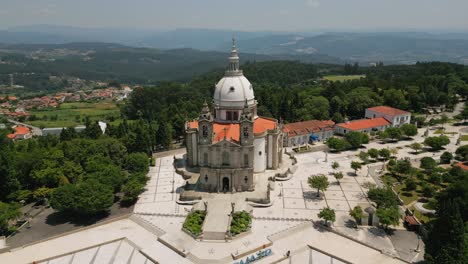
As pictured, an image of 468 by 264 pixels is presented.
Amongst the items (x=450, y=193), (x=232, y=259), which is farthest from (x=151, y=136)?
(x=450, y=193)

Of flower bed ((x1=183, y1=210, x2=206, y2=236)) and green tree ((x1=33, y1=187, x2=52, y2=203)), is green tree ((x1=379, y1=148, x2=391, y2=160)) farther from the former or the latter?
green tree ((x1=33, y1=187, x2=52, y2=203))

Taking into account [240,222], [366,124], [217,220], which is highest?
[366,124]

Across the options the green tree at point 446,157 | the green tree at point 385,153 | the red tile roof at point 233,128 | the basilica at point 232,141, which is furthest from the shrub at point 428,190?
the red tile roof at point 233,128

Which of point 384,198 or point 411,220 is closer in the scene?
point 411,220

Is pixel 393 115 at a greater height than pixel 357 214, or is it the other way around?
pixel 393 115

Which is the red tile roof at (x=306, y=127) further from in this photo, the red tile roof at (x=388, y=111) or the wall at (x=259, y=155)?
the wall at (x=259, y=155)

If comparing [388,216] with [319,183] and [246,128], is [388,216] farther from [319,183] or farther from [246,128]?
[246,128]

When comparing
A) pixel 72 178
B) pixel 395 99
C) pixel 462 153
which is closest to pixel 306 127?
pixel 462 153
